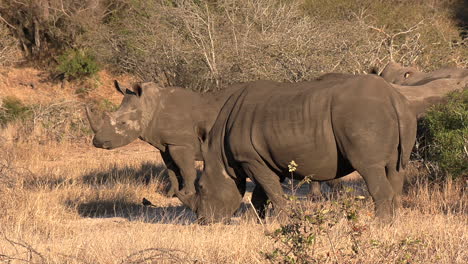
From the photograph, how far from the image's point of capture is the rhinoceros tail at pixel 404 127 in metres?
7.15

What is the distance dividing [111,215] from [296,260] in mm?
4798

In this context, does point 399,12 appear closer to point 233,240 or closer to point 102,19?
point 102,19

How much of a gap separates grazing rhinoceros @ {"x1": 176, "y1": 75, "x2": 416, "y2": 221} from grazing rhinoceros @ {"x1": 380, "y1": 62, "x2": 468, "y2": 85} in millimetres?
3341

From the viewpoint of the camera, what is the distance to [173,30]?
1625 centimetres

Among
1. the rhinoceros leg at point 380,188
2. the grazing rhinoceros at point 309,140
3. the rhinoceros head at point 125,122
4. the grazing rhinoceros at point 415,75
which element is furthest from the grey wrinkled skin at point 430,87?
the rhinoceros head at point 125,122

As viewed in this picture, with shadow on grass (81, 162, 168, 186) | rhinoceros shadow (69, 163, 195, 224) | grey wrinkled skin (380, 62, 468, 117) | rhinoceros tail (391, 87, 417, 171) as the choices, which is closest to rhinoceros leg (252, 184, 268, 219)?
rhinoceros shadow (69, 163, 195, 224)

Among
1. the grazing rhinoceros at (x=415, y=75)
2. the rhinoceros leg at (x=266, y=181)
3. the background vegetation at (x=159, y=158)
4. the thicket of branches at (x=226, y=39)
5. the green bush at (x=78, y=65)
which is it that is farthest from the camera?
the green bush at (x=78, y=65)

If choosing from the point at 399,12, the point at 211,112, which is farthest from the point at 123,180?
the point at 399,12

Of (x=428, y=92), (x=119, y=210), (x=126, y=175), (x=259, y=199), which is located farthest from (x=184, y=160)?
(x=428, y=92)

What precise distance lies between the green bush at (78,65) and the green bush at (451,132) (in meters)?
15.9

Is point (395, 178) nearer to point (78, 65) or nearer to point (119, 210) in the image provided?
point (119, 210)

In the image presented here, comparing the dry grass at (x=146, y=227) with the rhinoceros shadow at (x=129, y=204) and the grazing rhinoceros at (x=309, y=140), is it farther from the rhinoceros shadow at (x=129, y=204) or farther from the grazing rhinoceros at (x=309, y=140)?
the grazing rhinoceros at (x=309, y=140)

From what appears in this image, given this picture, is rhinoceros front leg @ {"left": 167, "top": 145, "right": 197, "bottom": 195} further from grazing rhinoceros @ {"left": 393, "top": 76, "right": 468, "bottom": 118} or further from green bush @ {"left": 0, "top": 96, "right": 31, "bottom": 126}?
green bush @ {"left": 0, "top": 96, "right": 31, "bottom": 126}

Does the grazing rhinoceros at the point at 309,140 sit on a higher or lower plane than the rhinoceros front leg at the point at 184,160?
higher
